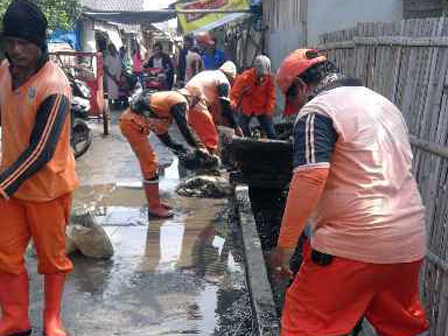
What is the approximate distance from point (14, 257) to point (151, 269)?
1617 millimetres

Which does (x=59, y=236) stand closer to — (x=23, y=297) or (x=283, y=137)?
(x=23, y=297)

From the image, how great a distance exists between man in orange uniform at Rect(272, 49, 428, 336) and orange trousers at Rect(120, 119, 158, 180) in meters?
3.68

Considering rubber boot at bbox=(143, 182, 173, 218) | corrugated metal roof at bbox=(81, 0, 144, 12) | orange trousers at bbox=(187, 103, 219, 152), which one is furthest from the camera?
corrugated metal roof at bbox=(81, 0, 144, 12)

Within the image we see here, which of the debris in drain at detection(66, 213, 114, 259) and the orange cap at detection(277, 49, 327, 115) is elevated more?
the orange cap at detection(277, 49, 327, 115)

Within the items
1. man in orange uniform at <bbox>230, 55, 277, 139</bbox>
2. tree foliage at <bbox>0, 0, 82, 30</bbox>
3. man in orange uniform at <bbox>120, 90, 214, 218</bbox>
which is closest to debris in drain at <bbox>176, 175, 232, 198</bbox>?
man in orange uniform at <bbox>120, 90, 214, 218</bbox>

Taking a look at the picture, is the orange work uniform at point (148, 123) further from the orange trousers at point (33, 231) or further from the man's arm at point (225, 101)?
the orange trousers at point (33, 231)

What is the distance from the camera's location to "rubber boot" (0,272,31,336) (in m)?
3.49

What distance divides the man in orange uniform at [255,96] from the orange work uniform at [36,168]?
17.9 feet

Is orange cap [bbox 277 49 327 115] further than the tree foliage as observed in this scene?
No

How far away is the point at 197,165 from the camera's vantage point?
6.78m

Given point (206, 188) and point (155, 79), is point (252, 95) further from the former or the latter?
point (155, 79)

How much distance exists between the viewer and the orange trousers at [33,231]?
11.2 ft

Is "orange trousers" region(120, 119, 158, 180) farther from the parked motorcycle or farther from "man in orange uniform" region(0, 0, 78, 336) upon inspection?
the parked motorcycle

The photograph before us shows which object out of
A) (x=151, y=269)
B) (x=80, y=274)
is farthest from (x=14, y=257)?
(x=151, y=269)
